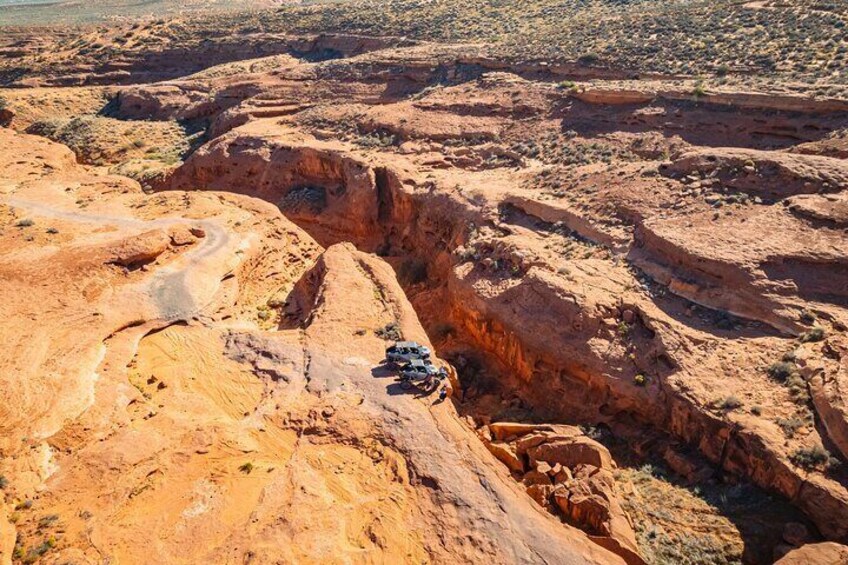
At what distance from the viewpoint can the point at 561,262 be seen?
20.9m

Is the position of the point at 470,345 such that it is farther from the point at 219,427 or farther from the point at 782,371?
the point at 782,371

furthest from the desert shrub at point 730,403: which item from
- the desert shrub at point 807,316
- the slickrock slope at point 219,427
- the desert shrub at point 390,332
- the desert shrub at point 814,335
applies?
the desert shrub at point 390,332

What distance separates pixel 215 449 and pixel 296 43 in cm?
4811

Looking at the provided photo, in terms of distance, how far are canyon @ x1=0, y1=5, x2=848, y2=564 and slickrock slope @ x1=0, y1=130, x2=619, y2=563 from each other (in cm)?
8

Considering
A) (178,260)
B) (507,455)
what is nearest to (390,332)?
(507,455)

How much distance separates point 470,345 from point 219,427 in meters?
10.4

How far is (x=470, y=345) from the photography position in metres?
21.9

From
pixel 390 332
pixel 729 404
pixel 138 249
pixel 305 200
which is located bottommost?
pixel 305 200

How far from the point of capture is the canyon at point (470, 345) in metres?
12.3

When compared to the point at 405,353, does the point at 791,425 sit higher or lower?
higher

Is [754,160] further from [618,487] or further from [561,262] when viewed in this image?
[618,487]

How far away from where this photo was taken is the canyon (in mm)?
12344

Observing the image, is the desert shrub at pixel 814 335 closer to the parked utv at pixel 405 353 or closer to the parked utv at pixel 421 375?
the parked utv at pixel 421 375

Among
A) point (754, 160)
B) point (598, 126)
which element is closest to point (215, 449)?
point (754, 160)
